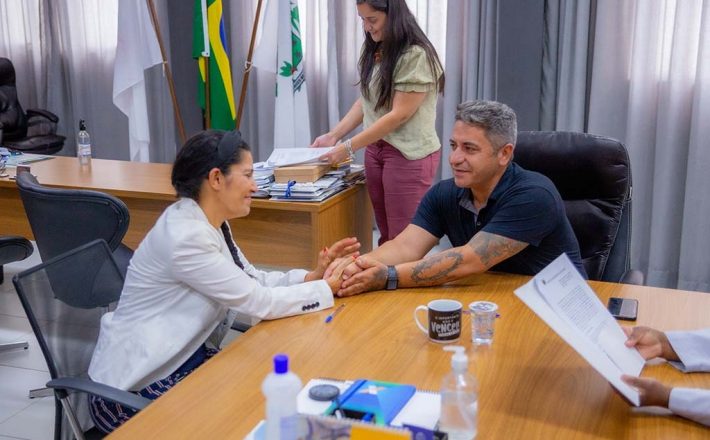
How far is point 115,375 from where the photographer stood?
183cm

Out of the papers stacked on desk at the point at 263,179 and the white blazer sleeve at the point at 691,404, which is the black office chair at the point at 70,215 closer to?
the papers stacked on desk at the point at 263,179

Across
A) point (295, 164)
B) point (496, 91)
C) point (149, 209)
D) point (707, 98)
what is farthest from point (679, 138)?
point (149, 209)

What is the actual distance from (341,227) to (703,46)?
218 centimetres

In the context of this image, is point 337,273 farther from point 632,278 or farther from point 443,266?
point 632,278

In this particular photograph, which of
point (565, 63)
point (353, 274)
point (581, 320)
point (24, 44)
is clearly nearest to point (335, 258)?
point (353, 274)

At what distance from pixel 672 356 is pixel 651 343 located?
0.05 metres

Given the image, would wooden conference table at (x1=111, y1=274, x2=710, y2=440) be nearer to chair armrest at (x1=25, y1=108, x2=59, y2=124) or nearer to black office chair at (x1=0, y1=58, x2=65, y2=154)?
black office chair at (x1=0, y1=58, x2=65, y2=154)

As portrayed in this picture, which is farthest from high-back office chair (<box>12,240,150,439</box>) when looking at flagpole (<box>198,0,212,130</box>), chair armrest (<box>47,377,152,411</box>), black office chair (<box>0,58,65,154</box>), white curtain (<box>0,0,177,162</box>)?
black office chair (<box>0,58,65,154</box>)

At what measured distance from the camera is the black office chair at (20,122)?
18.7 ft

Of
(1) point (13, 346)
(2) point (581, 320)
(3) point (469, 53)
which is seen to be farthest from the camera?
(3) point (469, 53)

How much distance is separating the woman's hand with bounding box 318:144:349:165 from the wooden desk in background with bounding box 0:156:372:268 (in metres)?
0.14

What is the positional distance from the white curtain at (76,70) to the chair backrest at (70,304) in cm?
390

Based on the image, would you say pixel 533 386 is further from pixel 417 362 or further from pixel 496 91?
pixel 496 91

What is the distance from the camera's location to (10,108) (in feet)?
19.0
